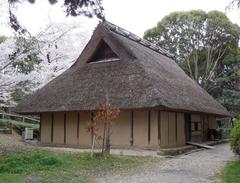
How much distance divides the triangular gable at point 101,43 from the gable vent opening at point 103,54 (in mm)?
58

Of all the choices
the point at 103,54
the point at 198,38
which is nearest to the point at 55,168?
the point at 103,54

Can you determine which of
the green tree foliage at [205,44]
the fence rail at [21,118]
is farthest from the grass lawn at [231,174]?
the green tree foliage at [205,44]

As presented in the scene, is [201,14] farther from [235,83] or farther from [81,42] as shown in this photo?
[81,42]

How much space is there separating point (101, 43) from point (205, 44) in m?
18.4

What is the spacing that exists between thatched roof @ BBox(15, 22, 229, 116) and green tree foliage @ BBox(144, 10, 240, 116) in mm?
14013

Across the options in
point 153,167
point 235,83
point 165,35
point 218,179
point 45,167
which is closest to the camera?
point 218,179

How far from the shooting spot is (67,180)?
8.82 metres

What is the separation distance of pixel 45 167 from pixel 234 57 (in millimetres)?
29506

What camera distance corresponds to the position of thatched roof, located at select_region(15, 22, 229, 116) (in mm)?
16391

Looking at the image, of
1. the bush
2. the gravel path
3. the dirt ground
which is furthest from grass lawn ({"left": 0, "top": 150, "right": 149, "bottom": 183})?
the bush

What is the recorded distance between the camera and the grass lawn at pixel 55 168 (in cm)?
905

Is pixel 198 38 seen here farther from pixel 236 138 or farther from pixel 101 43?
pixel 236 138

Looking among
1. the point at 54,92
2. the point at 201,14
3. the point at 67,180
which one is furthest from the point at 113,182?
the point at 201,14

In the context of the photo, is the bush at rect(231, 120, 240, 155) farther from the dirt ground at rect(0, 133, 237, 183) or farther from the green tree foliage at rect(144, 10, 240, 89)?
the green tree foliage at rect(144, 10, 240, 89)
